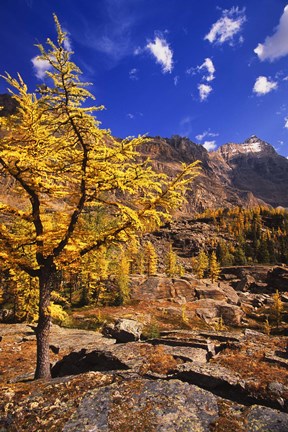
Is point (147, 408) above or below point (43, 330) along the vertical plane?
below

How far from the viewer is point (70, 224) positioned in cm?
1052

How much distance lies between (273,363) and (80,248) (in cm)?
802

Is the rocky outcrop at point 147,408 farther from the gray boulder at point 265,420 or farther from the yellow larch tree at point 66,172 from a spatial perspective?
the yellow larch tree at point 66,172

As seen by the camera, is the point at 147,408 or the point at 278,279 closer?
the point at 147,408

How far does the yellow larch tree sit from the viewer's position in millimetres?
8156

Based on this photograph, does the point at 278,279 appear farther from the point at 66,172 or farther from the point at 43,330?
the point at 66,172

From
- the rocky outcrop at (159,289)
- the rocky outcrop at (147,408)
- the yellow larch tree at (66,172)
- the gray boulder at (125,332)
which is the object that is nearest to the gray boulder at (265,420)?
the rocky outcrop at (147,408)

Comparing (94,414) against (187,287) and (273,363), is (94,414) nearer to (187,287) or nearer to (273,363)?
(273,363)

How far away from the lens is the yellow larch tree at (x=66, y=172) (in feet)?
26.8

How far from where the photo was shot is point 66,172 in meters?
9.55

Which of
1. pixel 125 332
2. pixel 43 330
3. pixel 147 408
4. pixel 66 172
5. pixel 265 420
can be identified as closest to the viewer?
pixel 265 420

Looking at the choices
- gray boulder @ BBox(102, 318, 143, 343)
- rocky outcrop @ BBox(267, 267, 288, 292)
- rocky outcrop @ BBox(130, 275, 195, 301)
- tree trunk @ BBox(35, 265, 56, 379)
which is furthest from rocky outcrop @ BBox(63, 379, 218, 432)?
rocky outcrop @ BBox(267, 267, 288, 292)

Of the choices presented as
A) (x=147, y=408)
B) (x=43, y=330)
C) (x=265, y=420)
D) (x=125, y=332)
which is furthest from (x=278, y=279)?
(x=147, y=408)

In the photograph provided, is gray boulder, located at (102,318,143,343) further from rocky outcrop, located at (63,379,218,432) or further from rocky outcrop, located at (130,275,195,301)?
rocky outcrop, located at (130,275,195,301)
